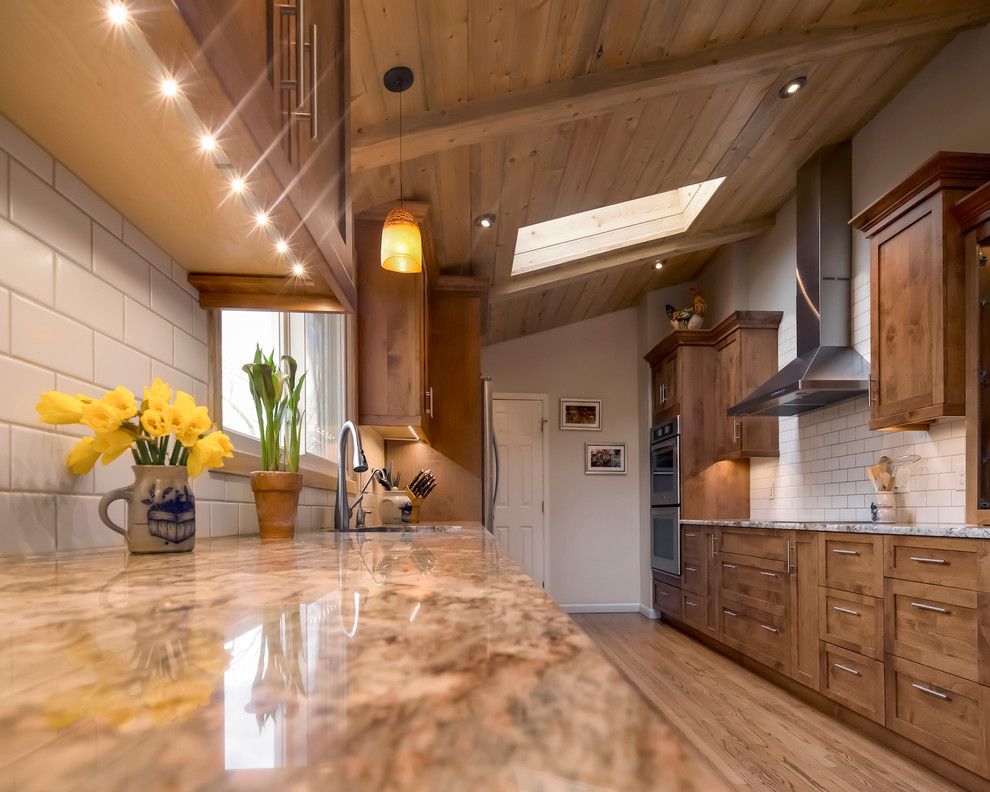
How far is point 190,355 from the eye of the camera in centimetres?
140

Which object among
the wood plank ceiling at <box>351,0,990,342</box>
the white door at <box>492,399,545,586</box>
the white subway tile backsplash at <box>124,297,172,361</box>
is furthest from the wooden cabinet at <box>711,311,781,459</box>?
the white subway tile backsplash at <box>124,297,172,361</box>

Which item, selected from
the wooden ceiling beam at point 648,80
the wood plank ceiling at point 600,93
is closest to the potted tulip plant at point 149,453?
the wood plank ceiling at point 600,93

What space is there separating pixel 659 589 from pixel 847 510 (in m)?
2.21

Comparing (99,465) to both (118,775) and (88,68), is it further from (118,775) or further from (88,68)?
(118,775)

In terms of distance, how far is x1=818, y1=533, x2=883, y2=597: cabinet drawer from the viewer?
2.72 meters

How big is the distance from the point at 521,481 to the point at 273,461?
4.86 meters

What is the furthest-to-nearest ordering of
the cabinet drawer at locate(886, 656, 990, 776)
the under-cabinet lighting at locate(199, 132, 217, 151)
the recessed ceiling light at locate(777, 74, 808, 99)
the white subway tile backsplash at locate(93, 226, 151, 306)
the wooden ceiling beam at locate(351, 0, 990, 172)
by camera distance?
1. the recessed ceiling light at locate(777, 74, 808, 99)
2. the wooden ceiling beam at locate(351, 0, 990, 172)
3. the cabinet drawer at locate(886, 656, 990, 776)
4. the white subway tile backsplash at locate(93, 226, 151, 306)
5. the under-cabinet lighting at locate(199, 132, 217, 151)

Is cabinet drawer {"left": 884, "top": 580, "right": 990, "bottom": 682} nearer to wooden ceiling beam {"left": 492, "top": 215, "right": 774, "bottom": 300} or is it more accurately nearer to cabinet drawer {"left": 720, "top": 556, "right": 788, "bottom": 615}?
cabinet drawer {"left": 720, "top": 556, "right": 788, "bottom": 615}

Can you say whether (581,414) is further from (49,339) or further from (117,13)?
(117,13)

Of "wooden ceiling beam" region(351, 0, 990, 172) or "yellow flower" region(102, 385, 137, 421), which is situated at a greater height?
"wooden ceiling beam" region(351, 0, 990, 172)

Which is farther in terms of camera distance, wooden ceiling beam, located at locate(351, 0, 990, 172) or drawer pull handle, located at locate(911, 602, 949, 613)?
wooden ceiling beam, located at locate(351, 0, 990, 172)

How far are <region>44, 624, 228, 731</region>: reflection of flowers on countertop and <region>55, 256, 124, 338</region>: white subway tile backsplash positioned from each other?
770 millimetres

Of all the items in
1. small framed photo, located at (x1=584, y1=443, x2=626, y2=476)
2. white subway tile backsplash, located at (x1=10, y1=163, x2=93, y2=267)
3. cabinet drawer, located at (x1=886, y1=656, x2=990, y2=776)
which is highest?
white subway tile backsplash, located at (x1=10, y1=163, x2=93, y2=267)

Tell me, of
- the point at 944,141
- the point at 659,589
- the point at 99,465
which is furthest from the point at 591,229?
the point at 99,465
